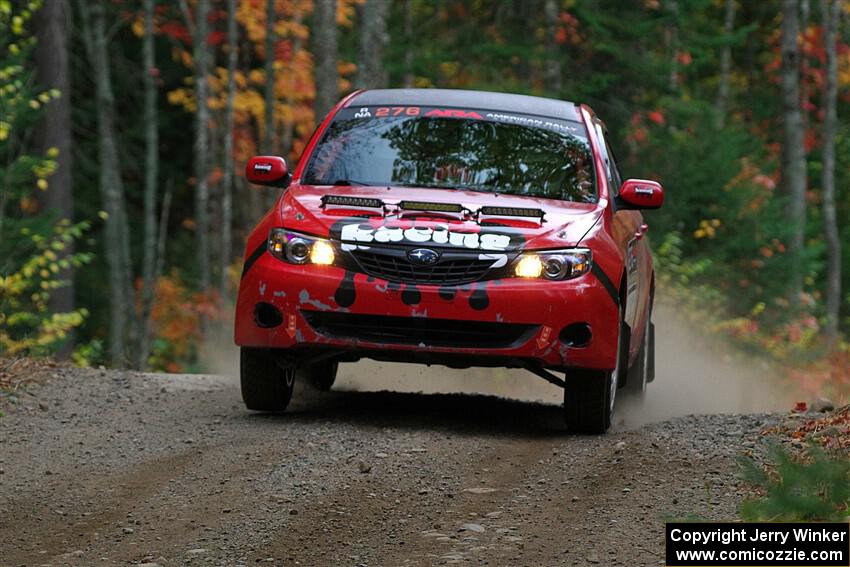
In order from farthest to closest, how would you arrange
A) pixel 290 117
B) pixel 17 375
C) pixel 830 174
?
pixel 290 117, pixel 830 174, pixel 17 375

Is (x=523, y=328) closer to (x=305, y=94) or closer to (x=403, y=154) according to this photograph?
(x=403, y=154)

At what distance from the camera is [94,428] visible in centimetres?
930

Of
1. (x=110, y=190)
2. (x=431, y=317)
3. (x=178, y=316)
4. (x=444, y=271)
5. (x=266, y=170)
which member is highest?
(x=266, y=170)

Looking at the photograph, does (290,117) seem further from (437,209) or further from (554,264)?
(554,264)

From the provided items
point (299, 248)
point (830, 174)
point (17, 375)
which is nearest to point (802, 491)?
point (299, 248)

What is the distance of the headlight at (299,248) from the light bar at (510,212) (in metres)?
0.90

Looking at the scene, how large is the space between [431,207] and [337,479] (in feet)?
6.70

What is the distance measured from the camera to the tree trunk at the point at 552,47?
25.8 metres

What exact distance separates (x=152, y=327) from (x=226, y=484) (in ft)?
90.9

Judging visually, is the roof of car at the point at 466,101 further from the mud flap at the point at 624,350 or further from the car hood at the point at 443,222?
the mud flap at the point at 624,350

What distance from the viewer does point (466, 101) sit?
10.5m

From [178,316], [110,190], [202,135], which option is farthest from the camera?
[178,316]

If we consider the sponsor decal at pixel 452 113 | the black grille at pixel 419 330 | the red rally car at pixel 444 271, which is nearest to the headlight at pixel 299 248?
the red rally car at pixel 444 271

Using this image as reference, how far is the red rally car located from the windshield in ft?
0.05
